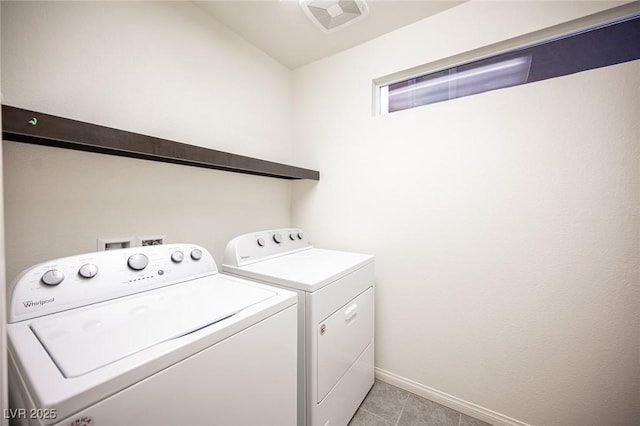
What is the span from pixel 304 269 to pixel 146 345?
759 mm

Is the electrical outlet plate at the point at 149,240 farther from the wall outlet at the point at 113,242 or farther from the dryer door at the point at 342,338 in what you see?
the dryer door at the point at 342,338

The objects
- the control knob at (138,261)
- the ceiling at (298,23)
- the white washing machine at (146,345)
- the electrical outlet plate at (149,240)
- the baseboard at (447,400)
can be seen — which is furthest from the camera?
the ceiling at (298,23)

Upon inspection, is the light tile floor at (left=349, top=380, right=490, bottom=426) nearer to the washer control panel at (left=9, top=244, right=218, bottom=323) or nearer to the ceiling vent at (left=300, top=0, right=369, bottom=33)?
the washer control panel at (left=9, top=244, right=218, bottom=323)

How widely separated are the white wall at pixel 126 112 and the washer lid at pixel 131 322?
1.49ft

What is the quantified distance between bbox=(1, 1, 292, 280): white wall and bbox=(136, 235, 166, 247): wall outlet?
0.03 meters

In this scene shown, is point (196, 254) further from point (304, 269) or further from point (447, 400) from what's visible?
point (447, 400)

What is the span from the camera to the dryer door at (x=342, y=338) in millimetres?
1112

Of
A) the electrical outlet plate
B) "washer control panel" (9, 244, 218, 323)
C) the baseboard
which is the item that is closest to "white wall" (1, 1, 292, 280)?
the electrical outlet plate

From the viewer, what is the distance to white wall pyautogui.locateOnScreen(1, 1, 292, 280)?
959 millimetres

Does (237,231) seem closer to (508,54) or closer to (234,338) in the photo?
(234,338)

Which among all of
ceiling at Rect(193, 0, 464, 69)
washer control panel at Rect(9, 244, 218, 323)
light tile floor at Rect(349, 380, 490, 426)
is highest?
ceiling at Rect(193, 0, 464, 69)

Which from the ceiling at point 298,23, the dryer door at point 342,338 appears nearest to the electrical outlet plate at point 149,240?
the dryer door at point 342,338

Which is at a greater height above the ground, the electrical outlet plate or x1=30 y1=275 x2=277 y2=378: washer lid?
the electrical outlet plate

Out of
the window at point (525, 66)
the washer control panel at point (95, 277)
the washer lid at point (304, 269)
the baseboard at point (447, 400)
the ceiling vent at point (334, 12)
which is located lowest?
the baseboard at point (447, 400)
